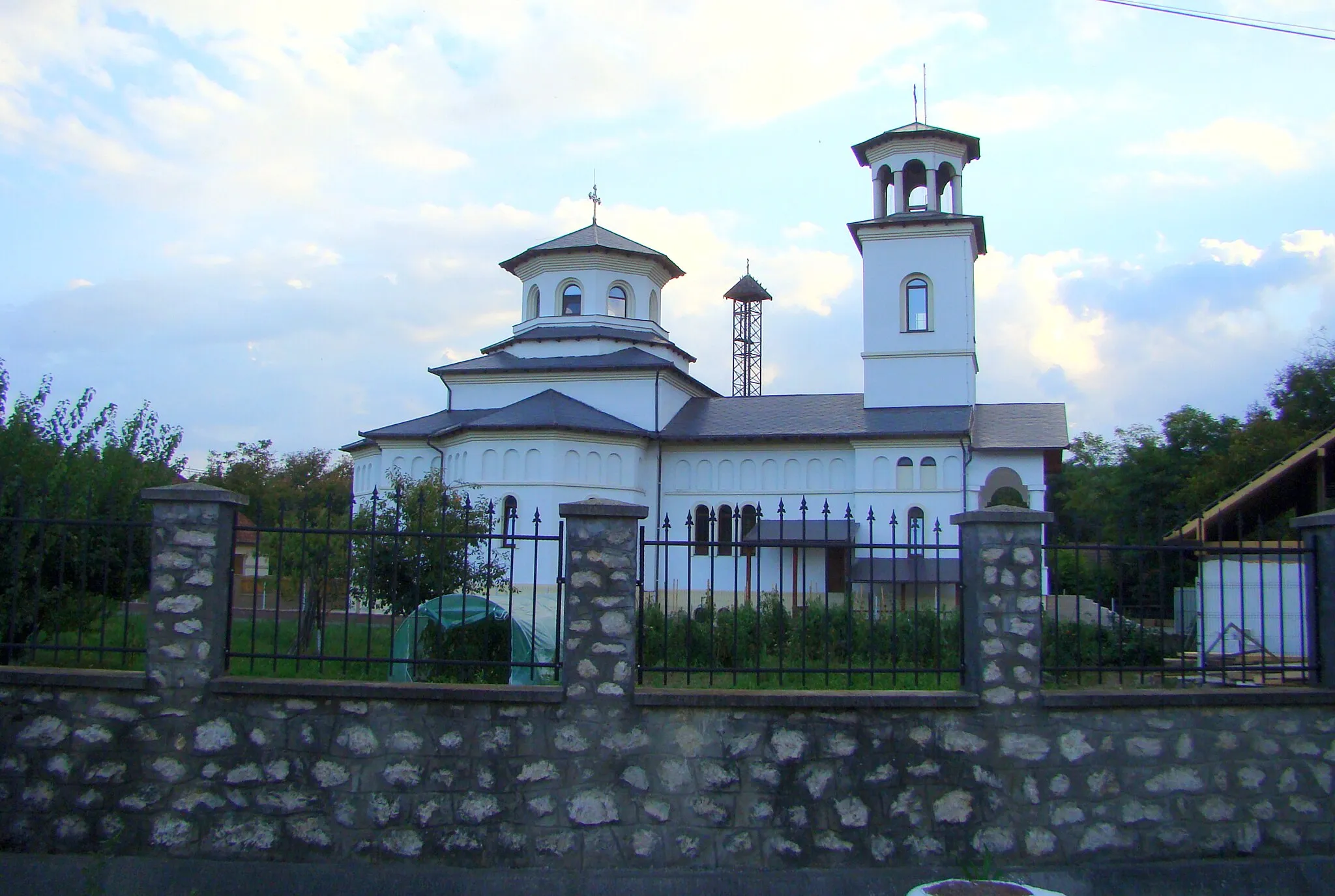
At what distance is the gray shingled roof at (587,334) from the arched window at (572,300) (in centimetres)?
70

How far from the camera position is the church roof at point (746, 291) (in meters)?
55.1

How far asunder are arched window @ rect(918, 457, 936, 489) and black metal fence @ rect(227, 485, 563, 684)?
34.1ft

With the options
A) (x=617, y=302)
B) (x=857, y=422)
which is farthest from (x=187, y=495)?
(x=617, y=302)

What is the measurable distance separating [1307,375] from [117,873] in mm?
42854

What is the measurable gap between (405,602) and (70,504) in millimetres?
6823

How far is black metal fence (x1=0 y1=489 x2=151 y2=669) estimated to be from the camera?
646cm

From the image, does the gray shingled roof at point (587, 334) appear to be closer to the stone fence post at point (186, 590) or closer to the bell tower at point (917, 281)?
the bell tower at point (917, 281)

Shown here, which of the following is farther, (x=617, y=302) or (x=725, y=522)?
(x=617, y=302)

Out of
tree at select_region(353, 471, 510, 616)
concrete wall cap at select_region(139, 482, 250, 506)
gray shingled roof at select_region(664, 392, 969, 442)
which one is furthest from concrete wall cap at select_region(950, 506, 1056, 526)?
gray shingled roof at select_region(664, 392, 969, 442)

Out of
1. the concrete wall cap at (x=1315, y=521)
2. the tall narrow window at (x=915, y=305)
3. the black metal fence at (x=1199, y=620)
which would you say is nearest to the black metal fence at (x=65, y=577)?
the black metal fence at (x=1199, y=620)

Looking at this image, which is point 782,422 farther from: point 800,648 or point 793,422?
point 800,648

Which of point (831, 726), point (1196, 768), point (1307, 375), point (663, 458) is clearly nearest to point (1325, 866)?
point (1196, 768)

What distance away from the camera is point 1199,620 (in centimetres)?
746

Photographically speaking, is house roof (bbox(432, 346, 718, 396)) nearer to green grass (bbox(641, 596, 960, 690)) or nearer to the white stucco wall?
the white stucco wall
